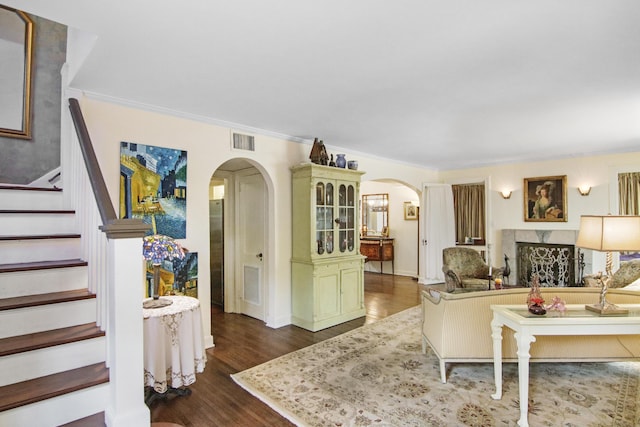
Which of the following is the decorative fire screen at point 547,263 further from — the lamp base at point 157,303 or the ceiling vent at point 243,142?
the lamp base at point 157,303

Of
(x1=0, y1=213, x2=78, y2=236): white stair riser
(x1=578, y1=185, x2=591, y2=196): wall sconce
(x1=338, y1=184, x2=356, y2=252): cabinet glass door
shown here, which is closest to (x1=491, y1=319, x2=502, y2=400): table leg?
(x1=338, y1=184, x2=356, y2=252): cabinet glass door

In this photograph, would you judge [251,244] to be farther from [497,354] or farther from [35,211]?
[497,354]

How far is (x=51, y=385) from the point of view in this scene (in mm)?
1733

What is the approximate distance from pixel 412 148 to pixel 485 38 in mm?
3283

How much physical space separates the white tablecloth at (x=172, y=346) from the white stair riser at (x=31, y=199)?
1.37 meters

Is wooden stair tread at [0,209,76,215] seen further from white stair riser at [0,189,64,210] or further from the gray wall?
the gray wall

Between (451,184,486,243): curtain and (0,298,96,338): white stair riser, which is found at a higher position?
(451,184,486,243): curtain

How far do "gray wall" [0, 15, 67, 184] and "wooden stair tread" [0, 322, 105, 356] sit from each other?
2.37m

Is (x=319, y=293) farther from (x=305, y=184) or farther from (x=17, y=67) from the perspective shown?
(x=17, y=67)

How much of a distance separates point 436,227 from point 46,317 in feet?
21.4

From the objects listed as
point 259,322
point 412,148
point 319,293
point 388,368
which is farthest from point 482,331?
point 412,148

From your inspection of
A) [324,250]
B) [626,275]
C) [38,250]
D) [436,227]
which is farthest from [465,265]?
→ [38,250]

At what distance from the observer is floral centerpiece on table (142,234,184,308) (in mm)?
2385

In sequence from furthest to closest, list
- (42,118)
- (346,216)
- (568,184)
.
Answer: (568,184) → (346,216) → (42,118)
